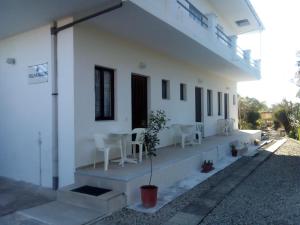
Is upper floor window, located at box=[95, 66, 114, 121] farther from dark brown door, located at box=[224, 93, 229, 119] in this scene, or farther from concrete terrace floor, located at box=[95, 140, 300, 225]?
dark brown door, located at box=[224, 93, 229, 119]

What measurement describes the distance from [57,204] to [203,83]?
10401mm

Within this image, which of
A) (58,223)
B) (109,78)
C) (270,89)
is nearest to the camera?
(58,223)

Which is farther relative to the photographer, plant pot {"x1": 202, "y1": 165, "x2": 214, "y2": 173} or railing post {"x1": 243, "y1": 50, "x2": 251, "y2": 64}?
railing post {"x1": 243, "y1": 50, "x2": 251, "y2": 64}

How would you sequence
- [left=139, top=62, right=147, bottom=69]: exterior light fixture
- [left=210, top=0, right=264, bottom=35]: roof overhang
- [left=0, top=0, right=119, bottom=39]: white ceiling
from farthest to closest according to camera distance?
[left=210, top=0, right=264, bottom=35]: roof overhang → [left=139, top=62, right=147, bottom=69]: exterior light fixture → [left=0, top=0, right=119, bottom=39]: white ceiling

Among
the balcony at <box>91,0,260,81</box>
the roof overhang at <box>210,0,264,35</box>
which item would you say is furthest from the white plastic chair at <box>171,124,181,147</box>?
the roof overhang at <box>210,0,264,35</box>

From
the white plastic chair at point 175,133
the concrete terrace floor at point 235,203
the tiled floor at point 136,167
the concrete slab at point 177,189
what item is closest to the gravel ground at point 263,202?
the concrete terrace floor at point 235,203

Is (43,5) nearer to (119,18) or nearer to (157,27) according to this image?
(119,18)

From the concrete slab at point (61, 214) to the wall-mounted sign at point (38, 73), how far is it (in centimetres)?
324

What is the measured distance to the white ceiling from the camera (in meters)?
6.06

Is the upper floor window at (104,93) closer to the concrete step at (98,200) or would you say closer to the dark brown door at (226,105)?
the concrete step at (98,200)

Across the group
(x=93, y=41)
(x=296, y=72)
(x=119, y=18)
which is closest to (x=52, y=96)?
(x=93, y=41)

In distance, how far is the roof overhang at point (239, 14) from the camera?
48.4 feet

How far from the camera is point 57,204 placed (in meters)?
5.95

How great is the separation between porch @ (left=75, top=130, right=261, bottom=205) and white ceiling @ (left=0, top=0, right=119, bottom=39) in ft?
11.7
